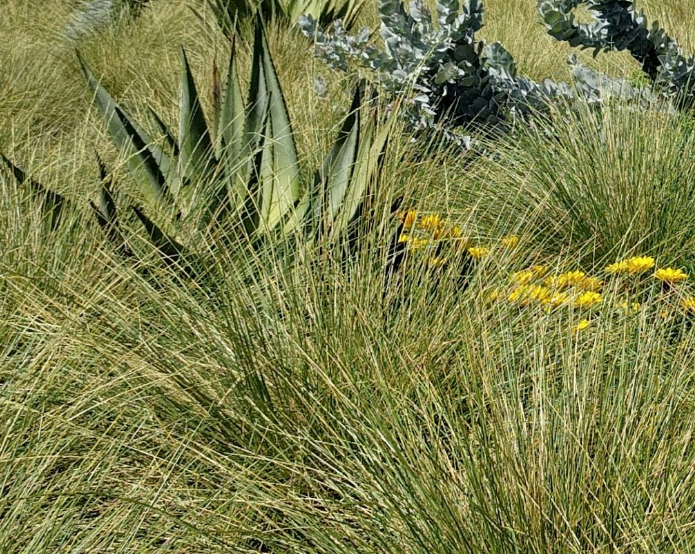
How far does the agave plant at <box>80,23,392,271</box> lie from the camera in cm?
261

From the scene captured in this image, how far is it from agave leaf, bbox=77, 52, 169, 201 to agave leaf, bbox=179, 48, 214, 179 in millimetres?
78

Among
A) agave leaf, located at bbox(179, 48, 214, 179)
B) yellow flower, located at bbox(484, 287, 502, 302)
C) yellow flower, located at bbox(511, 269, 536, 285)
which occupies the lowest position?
agave leaf, located at bbox(179, 48, 214, 179)

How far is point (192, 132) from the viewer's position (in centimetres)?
Result: 296

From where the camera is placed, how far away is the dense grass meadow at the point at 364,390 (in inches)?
62.1

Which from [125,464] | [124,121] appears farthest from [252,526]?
[124,121]

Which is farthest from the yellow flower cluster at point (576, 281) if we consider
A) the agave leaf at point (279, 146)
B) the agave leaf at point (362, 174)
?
the agave leaf at point (279, 146)

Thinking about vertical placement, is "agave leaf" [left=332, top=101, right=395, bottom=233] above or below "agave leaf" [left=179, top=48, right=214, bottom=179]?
above

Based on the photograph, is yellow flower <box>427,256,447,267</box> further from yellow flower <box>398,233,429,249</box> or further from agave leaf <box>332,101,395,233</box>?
agave leaf <box>332,101,395,233</box>

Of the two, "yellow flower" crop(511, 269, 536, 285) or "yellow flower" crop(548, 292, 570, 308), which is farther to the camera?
"yellow flower" crop(511, 269, 536, 285)

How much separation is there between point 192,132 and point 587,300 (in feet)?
4.43

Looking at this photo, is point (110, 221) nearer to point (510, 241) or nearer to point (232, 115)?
point (232, 115)

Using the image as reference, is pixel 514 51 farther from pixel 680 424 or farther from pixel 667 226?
pixel 680 424

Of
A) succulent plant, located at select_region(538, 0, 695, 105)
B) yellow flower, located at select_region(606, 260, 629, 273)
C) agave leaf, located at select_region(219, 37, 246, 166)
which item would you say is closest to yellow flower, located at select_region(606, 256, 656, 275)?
yellow flower, located at select_region(606, 260, 629, 273)

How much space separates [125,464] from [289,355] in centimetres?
39
